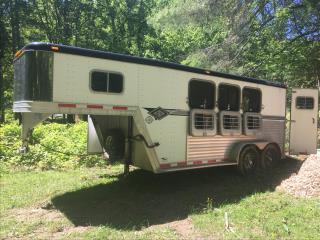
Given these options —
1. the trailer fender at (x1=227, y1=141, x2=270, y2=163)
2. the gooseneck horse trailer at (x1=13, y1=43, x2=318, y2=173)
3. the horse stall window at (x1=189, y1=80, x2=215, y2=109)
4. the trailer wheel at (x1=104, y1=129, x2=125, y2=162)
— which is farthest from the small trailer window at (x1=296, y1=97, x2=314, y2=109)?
the trailer wheel at (x1=104, y1=129, x2=125, y2=162)

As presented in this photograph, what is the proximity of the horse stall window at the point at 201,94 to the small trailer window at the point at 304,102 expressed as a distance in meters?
4.05

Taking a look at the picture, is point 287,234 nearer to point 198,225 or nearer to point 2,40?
point 198,225

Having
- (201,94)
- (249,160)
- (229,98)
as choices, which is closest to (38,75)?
(201,94)

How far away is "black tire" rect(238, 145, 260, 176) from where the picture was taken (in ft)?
30.4

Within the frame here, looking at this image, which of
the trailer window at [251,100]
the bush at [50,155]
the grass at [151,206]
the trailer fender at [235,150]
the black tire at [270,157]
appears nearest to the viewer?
the grass at [151,206]

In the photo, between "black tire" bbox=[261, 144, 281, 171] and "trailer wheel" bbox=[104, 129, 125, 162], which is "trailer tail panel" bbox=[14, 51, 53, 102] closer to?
"trailer wheel" bbox=[104, 129, 125, 162]

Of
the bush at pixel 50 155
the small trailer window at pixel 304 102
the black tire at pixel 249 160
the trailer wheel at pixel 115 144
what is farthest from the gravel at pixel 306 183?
the bush at pixel 50 155

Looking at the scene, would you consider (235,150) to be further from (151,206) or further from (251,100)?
(151,206)

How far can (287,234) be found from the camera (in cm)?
564

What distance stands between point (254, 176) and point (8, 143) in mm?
8101

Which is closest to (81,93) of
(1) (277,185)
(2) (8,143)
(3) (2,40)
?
(1) (277,185)

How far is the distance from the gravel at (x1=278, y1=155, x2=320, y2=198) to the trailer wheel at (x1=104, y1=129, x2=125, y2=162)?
352 cm

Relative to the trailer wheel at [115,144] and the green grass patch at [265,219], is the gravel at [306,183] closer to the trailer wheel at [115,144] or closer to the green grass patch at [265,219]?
the green grass patch at [265,219]

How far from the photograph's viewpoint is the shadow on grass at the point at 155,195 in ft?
21.7
